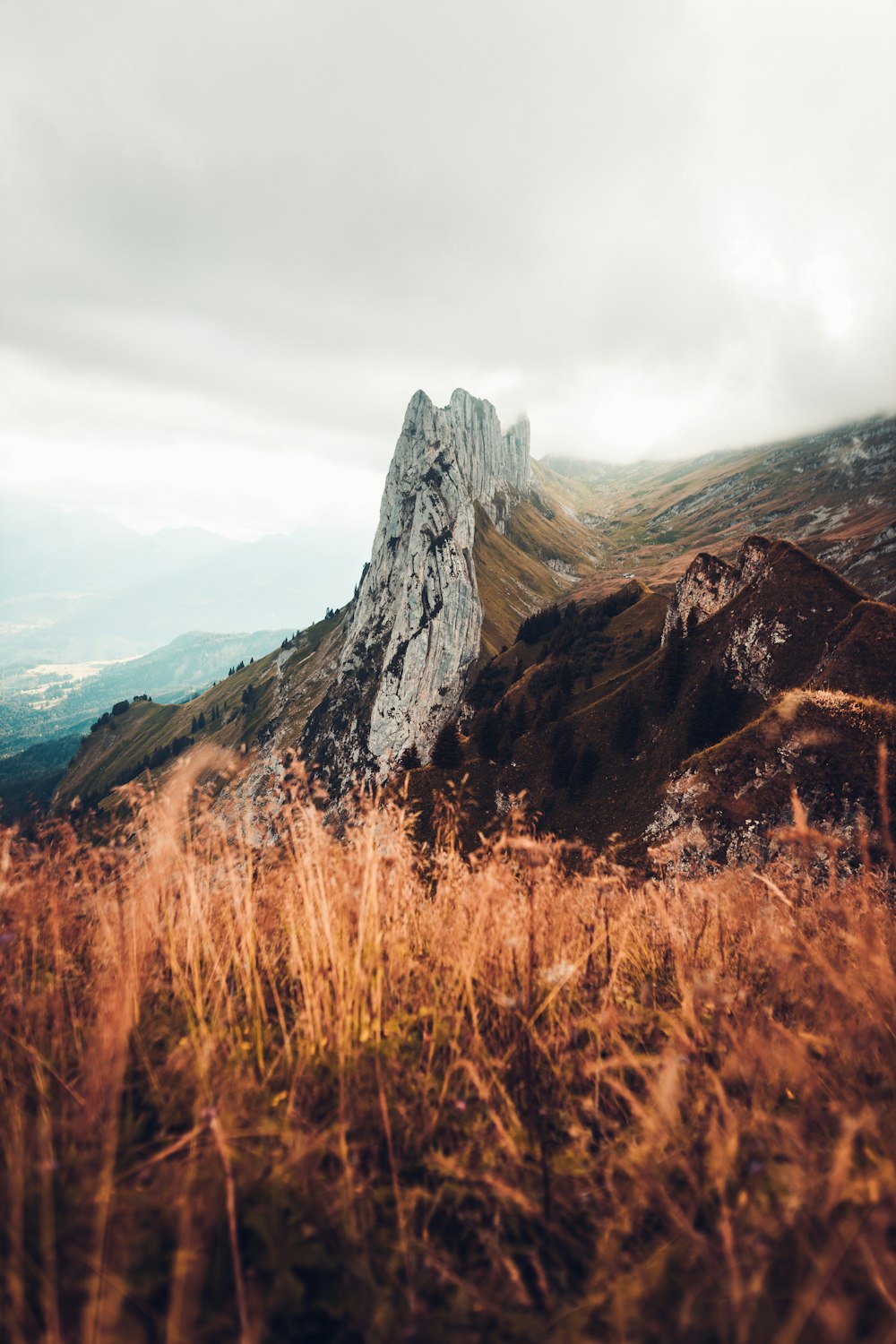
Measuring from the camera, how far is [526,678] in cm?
8269

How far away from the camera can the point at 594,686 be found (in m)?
73.6

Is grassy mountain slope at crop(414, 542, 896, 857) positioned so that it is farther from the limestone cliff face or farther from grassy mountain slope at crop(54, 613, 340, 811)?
grassy mountain slope at crop(54, 613, 340, 811)

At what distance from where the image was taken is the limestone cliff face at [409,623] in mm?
101438

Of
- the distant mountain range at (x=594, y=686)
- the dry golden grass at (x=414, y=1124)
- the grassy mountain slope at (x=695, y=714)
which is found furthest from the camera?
the grassy mountain slope at (x=695, y=714)

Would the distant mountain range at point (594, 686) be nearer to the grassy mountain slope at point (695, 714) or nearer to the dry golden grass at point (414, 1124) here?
the grassy mountain slope at point (695, 714)

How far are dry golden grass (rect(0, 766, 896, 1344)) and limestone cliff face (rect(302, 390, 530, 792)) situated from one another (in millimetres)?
83899

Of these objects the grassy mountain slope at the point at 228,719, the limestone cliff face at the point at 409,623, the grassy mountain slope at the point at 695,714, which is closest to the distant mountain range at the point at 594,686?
the grassy mountain slope at the point at 695,714

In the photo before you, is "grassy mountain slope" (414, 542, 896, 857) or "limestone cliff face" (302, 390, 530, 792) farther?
"limestone cliff face" (302, 390, 530, 792)

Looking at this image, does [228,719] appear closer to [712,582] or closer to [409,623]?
[409,623]

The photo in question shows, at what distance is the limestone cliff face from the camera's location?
333ft

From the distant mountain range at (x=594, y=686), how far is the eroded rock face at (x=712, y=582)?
0.26 meters

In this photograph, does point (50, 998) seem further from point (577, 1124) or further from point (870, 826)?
point (870, 826)

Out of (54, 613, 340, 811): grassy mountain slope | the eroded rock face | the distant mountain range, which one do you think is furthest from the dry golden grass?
(54, 613, 340, 811): grassy mountain slope

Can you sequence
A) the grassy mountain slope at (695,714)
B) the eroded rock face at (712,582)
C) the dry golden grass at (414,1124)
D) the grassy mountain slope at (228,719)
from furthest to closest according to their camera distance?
1. the grassy mountain slope at (228,719)
2. the eroded rock face at (712,582)
3. the grassy mountain slope at (695,714)
4. the dry golden grass at (414,1124)
